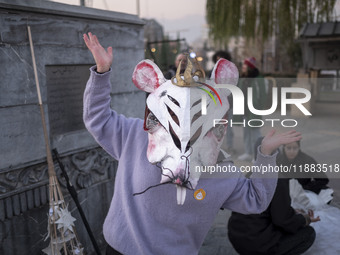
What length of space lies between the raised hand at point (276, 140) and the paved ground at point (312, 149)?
1480 millimetres

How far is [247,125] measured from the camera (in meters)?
7.11

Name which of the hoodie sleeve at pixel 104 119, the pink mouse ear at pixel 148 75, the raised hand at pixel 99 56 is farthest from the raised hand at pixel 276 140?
the raised hand at pixel 99 56

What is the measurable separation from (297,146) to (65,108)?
2390 mm

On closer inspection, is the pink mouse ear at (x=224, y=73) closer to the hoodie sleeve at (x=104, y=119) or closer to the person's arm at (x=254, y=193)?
the person's arm at (x=254, y=193)

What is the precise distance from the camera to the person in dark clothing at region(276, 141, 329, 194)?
4184mm

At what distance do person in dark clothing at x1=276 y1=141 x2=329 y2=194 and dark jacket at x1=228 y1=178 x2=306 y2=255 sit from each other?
101 cm

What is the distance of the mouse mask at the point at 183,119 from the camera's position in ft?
5.60

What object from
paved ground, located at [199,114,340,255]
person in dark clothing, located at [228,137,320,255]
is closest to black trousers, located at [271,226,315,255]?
person in dark clothing, located at [228,137,320,255]

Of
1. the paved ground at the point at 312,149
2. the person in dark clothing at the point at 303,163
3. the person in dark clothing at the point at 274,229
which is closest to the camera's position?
the person in dark clothing at the point at 274,229

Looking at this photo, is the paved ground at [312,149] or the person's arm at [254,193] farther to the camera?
the paved ground at [312,149]

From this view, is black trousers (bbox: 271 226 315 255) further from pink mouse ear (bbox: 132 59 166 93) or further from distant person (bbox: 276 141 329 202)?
pink mouse ear (bbox: 132 59 166 93)

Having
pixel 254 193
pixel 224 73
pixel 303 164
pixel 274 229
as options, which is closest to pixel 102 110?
pixel 224 73

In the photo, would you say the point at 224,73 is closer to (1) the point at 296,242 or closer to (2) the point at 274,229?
(2) the point at 274,229

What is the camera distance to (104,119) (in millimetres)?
2164
